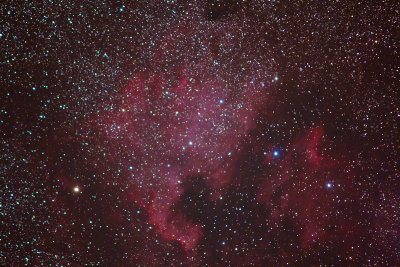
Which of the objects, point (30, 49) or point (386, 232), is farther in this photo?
point (386, 232)

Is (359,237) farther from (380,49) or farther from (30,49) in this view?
(30,49)

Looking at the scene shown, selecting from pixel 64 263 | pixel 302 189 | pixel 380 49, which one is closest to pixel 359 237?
pixel 302 189

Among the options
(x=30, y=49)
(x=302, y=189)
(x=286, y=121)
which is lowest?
(x=302, y=189)

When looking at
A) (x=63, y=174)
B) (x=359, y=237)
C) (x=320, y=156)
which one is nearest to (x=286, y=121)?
(x=320, y=156)

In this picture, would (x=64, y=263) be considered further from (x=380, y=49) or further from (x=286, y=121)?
(x=380, y=49)

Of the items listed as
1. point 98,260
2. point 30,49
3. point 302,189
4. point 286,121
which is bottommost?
point 98,260

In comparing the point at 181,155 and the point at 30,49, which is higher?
the point at 30,49
